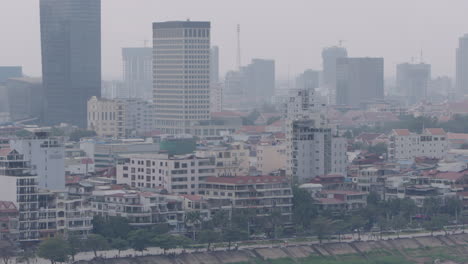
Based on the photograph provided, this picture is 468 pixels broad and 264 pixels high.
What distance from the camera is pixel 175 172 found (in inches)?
2247

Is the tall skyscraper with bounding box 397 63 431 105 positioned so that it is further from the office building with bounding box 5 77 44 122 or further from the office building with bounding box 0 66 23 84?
the office building with bounding box 5 77 44 122

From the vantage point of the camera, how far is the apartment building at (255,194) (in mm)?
54500

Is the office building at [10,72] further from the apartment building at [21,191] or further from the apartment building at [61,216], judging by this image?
the apartment building at [61,216]

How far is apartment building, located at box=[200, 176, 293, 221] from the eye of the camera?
179 ft

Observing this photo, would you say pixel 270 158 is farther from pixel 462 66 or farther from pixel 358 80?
pixel 462 66

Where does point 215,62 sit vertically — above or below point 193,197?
above

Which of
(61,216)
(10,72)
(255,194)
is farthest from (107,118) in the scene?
(10,72)

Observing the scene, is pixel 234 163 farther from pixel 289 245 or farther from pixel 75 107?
pixel 75 107

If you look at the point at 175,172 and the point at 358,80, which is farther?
the point at 358,80

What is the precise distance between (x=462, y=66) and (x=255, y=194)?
437 feet

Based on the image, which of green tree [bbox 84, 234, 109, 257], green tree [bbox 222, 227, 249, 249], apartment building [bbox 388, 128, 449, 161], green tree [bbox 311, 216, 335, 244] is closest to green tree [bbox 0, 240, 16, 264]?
green tree [bbox 84, 234, 109, 257]

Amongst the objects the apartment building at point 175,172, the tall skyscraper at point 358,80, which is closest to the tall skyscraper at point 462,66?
the tall skyscraper at point 358,80

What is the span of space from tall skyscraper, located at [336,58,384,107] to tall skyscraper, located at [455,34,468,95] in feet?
121

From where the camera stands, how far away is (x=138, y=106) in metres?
99.2
